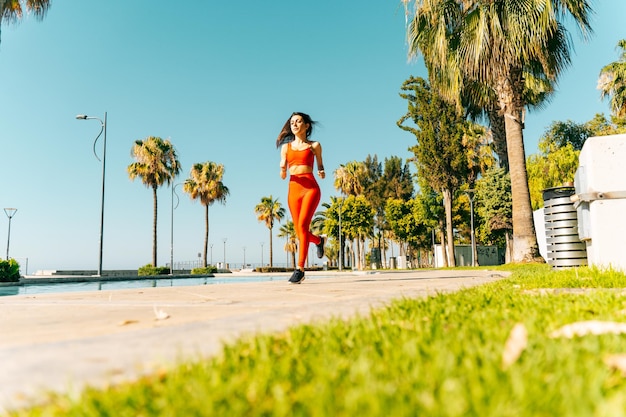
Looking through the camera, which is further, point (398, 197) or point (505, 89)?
point (398, 197)

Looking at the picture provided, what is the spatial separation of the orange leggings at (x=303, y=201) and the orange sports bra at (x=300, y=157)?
0.67 feet

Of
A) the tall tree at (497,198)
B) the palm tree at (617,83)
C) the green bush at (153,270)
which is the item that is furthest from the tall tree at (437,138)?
the green bush at (153,270)

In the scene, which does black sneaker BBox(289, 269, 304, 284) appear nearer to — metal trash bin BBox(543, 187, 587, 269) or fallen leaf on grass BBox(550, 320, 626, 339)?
fallen leaf on grass BBox(550, 320, 626, 339)

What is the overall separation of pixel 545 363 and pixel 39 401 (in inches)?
51.1

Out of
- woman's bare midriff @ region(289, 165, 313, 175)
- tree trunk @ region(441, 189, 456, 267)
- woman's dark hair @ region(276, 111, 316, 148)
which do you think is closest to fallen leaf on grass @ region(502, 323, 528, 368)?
woman's bare midriff @ region(289, 165, 313, 175)

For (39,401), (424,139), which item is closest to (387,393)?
(39,401)

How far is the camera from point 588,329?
5.42 feet

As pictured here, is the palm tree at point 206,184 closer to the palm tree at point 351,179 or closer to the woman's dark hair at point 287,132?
the palm tree at point 351,179

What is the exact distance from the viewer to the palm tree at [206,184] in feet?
148

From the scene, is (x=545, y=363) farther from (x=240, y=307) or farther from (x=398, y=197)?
(x=398, y=197)

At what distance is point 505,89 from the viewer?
14898mm

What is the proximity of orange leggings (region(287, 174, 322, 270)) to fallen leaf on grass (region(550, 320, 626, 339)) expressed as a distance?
498 centimetres

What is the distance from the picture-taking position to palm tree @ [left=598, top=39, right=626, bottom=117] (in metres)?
26.4

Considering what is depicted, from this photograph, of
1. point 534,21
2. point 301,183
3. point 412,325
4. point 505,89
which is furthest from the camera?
point 505,89
